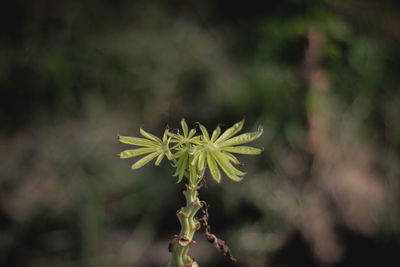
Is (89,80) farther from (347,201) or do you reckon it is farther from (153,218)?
(347,201)

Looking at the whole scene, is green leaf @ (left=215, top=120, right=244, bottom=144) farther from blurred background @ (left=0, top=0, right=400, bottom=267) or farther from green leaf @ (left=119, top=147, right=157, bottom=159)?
blurred background @ (left=0, top=0, right=400, bottom=267)

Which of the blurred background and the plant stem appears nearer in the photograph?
the plant stem

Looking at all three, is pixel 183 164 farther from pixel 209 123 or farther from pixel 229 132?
pixel 209 123

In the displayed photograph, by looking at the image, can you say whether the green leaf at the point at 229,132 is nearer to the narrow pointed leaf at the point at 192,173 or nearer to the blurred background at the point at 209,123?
the narrow pointed leaf at the point at 192,173

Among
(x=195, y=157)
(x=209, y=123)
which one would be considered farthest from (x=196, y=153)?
(x=209, y=123)

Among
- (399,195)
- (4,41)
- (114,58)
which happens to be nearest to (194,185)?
(399,195)

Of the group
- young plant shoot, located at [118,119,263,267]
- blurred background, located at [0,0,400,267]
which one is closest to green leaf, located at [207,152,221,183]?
young plant shoot, located at [118,119,263,267]

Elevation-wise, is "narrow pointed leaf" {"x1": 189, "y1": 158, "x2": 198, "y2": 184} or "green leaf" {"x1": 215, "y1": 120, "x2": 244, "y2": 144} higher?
"green leaf" {"x1": 215, "y1": 120, "x2": 244, "y2": 144}

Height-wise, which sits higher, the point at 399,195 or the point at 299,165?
the point at 299,165

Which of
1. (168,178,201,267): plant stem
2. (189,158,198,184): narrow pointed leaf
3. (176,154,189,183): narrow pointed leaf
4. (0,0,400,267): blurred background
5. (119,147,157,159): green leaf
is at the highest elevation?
(0,0,400,267): blurred background
